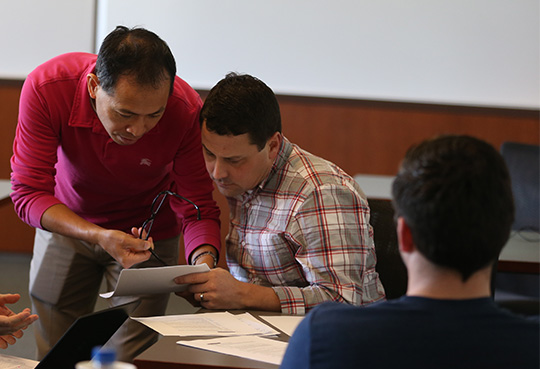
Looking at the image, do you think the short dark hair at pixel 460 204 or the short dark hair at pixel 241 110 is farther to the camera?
the short dark hair at pixel 241 110

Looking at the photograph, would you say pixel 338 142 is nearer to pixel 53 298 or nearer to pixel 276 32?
pixel 276 32

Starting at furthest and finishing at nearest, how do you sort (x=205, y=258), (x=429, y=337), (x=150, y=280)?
(x=205, y=258) < (x=150, y=280) < (x=429, y=337)

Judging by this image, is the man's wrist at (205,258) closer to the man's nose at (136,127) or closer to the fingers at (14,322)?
the man's nose at (136,127)

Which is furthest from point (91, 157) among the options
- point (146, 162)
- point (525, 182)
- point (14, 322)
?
point (525, 182)

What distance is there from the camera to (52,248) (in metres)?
2.18

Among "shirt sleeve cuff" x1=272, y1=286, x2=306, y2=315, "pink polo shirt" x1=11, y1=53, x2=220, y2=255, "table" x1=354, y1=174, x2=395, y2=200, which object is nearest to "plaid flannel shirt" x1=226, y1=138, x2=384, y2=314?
"shirt sleeve cuff" x1=272, y1=286, x2=306, y2=315

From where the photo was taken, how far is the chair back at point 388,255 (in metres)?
1.94

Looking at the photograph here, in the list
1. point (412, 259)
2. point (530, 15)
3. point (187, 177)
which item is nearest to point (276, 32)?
point (530, 15)

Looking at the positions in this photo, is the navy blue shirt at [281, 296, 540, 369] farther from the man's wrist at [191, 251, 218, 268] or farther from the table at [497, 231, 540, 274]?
the table at [497, 231, 540, 274]

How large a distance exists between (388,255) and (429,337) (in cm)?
105

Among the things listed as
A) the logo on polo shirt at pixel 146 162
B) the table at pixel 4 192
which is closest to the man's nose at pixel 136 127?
the logo on polo shirt at pixel 146 162

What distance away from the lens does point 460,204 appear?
3.08ft

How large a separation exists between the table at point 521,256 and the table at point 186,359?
4.43 ft

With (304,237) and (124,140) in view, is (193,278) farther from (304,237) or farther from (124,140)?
(124,140)
